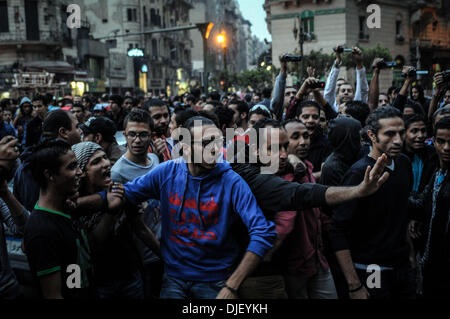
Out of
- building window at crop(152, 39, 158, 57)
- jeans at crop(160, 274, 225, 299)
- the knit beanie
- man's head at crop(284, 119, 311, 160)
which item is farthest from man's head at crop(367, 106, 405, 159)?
building window at crop(152, 39, 158, 57)

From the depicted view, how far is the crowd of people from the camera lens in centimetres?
261

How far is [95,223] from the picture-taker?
3018 millimetres

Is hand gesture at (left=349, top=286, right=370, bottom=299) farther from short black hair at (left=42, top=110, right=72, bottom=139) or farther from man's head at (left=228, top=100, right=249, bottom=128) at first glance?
man's head at (left=228, top=100, right=249, bottom=128)

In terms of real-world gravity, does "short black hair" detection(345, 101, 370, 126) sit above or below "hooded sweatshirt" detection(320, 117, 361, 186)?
above

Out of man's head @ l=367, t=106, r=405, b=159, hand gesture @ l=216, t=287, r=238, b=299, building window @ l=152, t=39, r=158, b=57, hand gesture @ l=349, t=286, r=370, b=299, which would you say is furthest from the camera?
building window @ l=152, t=39, r=158, b=57

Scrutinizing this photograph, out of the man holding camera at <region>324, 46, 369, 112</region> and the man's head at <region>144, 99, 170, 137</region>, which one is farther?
the man holding camera at <region>324, 46, 369, 112</region>

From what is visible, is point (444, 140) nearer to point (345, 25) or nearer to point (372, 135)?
point (372, 135)

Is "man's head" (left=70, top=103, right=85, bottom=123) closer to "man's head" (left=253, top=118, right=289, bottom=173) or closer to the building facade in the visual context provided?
"man's head" (left=253, top=118, right=289, bottom=173)

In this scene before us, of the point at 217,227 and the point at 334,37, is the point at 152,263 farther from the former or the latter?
the point at 334,37

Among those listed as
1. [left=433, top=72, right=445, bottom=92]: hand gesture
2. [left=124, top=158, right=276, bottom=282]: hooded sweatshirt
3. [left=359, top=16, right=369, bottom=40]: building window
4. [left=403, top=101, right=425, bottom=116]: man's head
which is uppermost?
[left=359, top=16, right=369, bottom=40]: building window

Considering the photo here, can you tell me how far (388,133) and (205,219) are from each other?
1.71 meters

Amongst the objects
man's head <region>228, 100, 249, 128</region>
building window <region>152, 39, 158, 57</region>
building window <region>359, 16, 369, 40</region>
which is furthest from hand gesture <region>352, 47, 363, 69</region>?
building window <region>152, 39, 158, 57</region>

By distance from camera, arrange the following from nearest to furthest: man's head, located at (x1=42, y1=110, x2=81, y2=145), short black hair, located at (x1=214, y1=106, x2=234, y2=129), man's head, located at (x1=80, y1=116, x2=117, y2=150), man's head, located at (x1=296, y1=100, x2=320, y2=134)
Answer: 1. man's head, located at (x1=80, y1=116, x2=117, y2=150)
2. man's head, located at (x1=42, y1=110, x2=81, y2=145)
3. man's head, located at (x1=296, y1=100, x2=320, y2=134)
4. short black hair, located at (x1=214, y1=106, x2=234, y2=129)

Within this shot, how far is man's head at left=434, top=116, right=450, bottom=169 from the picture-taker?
11.7 feet
